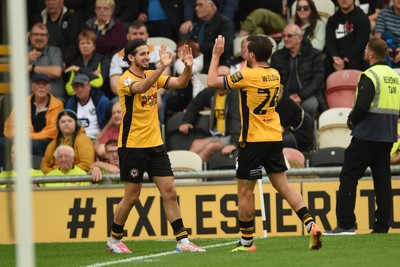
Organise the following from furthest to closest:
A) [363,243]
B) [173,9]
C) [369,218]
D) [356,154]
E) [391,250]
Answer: [173,9] < [369,218] < [356,154] < [363,243] < [391,250]

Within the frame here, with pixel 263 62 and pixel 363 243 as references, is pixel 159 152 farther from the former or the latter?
pixel 363 243

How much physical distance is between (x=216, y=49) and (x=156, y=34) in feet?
30.1

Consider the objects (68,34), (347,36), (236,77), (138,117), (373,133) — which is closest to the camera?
(236,77)

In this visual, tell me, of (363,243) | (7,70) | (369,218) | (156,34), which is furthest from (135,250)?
(156,34)

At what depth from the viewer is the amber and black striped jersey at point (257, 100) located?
1220 cm

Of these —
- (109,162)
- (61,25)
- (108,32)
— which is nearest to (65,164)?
(109,162)

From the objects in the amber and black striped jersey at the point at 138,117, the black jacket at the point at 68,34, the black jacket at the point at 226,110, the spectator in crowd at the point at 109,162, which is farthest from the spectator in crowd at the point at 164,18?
the amber and black striped jersey at the point at 138,117

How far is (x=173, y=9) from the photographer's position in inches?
830

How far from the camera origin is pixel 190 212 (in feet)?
53.3

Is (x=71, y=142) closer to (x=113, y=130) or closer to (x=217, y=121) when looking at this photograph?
(x=113, y=130)

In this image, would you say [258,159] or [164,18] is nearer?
[258,159]

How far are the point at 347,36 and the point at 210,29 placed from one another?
2.31 m

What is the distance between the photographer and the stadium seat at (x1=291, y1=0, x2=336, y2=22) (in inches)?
810

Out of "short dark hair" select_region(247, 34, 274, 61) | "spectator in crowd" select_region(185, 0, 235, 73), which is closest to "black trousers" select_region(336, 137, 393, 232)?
"short dark hair" select_region(247, 34, 274, 61)
